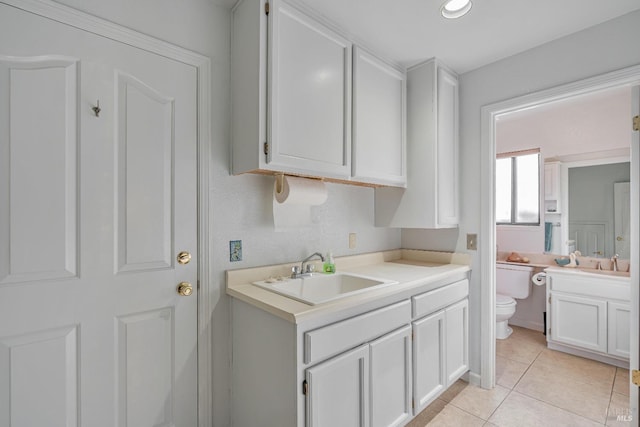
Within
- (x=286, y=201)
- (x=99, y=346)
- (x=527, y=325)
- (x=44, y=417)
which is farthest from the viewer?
(x=527, y=325)

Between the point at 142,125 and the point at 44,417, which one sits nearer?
the point at 44,417

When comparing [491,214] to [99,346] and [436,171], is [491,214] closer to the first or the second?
[436,171]

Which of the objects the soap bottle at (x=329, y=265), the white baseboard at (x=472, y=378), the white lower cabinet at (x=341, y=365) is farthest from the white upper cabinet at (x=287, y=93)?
the white baseboard at (x=472, y=378)

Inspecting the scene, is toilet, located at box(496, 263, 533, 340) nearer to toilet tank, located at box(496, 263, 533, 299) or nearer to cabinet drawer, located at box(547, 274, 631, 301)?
toilet tank, located at box(496, 263, 533, 299)

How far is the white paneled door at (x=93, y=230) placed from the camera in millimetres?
1090

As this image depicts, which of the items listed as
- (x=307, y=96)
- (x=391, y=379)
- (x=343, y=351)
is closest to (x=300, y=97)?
(x=307, y=96)

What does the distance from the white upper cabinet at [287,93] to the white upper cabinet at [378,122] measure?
11cm

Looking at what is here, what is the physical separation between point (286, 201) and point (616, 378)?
2915 mm

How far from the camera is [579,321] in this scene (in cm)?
266

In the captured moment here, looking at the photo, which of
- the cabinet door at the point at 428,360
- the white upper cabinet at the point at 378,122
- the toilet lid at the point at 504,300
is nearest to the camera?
the cabinet door at the point at 428,360

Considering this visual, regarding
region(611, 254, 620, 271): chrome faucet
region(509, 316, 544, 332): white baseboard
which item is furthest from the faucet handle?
region(509, 316, 544, 332): white baseboard

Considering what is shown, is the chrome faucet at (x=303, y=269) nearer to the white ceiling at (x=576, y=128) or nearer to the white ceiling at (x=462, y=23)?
the white ceiling at (x=462, y=23)

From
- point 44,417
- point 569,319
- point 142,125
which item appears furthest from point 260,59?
point 569,319

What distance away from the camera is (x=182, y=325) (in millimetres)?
1453
